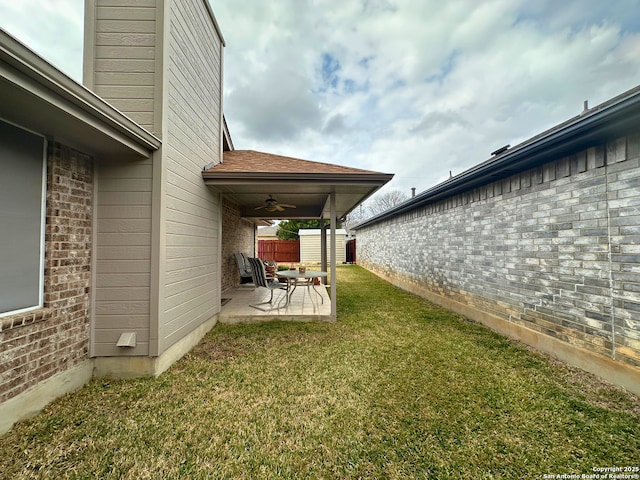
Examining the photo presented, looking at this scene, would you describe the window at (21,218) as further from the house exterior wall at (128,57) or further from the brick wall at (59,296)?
the house exterior wall at (128,57)

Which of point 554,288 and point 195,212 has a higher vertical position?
point 195,212

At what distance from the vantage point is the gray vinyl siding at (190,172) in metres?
3.14

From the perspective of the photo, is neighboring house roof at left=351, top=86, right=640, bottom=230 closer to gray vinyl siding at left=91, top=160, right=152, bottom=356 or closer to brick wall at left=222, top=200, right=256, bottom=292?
gray vinyl siding at left=91, top=160, right=152, bottom=356

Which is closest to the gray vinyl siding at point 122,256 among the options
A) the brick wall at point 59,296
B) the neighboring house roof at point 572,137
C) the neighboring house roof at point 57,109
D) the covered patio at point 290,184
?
the brick wall at point 59,296

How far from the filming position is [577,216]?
3059 mm

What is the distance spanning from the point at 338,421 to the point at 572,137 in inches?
155

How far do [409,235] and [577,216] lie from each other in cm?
527

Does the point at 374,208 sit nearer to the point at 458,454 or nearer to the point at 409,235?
the point at 409,235

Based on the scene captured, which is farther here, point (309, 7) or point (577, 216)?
point (309, 7)

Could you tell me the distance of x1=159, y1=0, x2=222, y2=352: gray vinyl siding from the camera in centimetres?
314

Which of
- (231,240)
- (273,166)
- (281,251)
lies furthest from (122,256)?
(281,251)

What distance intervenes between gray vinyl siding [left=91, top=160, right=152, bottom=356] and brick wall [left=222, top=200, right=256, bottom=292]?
382 centimetres

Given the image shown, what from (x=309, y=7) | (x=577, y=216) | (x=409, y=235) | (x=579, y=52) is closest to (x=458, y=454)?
(x=577, y=216)

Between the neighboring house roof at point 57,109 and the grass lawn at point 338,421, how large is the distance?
2.49 metres
